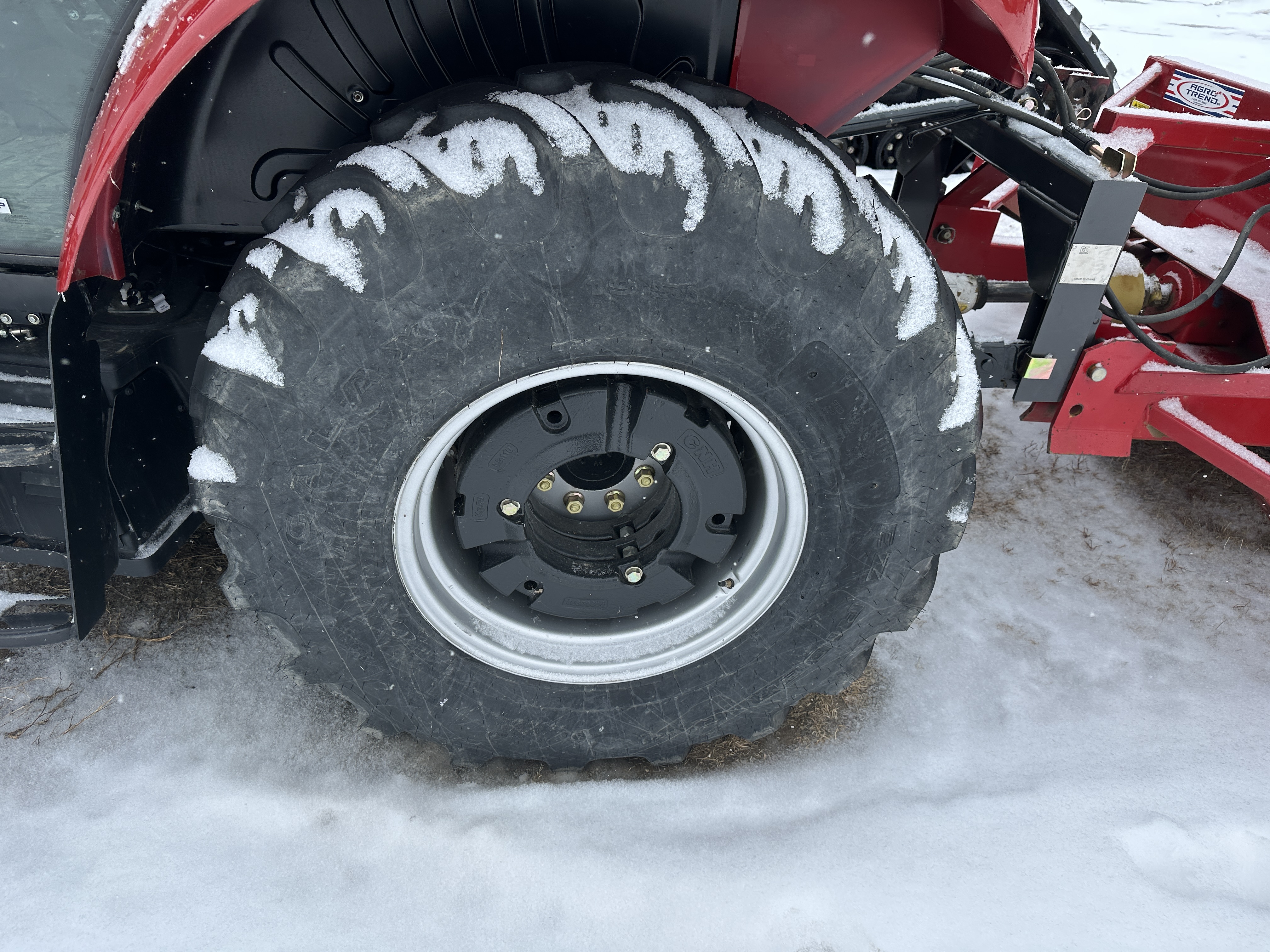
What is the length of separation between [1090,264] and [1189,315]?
130 centimetres

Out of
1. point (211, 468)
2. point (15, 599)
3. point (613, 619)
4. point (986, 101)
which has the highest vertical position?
point (986, 101)

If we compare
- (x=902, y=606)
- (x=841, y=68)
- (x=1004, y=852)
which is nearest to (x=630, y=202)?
(x=841, y=68)

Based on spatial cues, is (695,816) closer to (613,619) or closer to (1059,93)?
(613,619)

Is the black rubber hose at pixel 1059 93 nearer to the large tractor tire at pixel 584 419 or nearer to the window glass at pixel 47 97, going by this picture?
the large tractor tire at pixel 584 419

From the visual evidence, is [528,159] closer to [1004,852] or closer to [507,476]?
[507,476]

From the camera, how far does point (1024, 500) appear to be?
2783 millimetres

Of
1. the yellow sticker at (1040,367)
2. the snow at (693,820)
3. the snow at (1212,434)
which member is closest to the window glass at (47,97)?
the snow at (693,820)

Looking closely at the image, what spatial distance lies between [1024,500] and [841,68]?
1.77 meters

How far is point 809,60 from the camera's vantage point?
1502 mm

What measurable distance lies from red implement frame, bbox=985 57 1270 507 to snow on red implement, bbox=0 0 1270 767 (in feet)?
0.34

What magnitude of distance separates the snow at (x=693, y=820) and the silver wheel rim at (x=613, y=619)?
333mm

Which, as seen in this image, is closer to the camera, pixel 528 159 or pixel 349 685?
pixel 528 159

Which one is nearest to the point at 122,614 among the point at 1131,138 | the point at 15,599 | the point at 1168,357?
the point at 15,599

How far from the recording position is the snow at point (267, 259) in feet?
4.19
